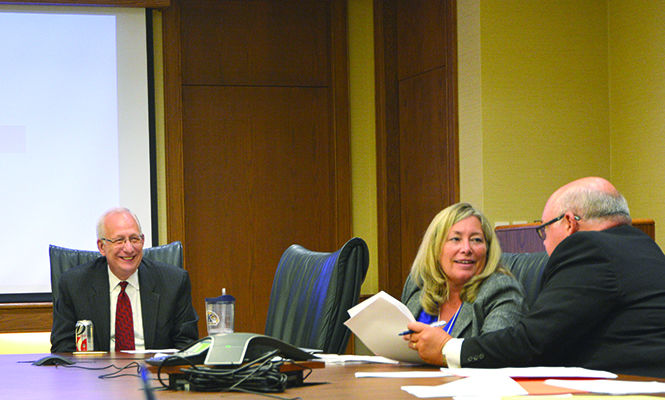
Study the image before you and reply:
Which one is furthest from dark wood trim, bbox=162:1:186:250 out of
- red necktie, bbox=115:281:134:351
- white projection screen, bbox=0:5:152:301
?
red necktie, bbox=115:281:134:351

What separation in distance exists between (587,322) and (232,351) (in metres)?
0.92

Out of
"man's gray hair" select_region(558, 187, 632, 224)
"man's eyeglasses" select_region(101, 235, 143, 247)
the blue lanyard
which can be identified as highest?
"man's gray hair" select_region(558, 187, 632, 224)

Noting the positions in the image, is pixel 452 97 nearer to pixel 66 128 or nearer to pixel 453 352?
pixel 66 128

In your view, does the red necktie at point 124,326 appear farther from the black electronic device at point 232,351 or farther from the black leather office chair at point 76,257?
the black electronic device at point 232,351

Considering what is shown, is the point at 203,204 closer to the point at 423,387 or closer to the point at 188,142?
the point at 188,142

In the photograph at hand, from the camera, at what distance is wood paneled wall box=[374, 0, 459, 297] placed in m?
5.27

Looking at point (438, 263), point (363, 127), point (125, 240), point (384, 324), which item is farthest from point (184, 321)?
point (363, 127)

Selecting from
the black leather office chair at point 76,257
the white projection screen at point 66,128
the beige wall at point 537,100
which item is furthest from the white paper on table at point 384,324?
the white projection screen at point 66,128

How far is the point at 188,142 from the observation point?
18.8 ft

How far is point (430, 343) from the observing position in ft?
6.86

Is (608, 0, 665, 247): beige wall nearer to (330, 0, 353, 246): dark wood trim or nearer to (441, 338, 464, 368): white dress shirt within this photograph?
(330, 0, 353, 246): dark wood trim

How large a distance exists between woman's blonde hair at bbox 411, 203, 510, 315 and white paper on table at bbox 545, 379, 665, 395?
100 cm

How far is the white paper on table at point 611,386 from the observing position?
144 centimetres

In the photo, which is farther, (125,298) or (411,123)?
(411,123)
